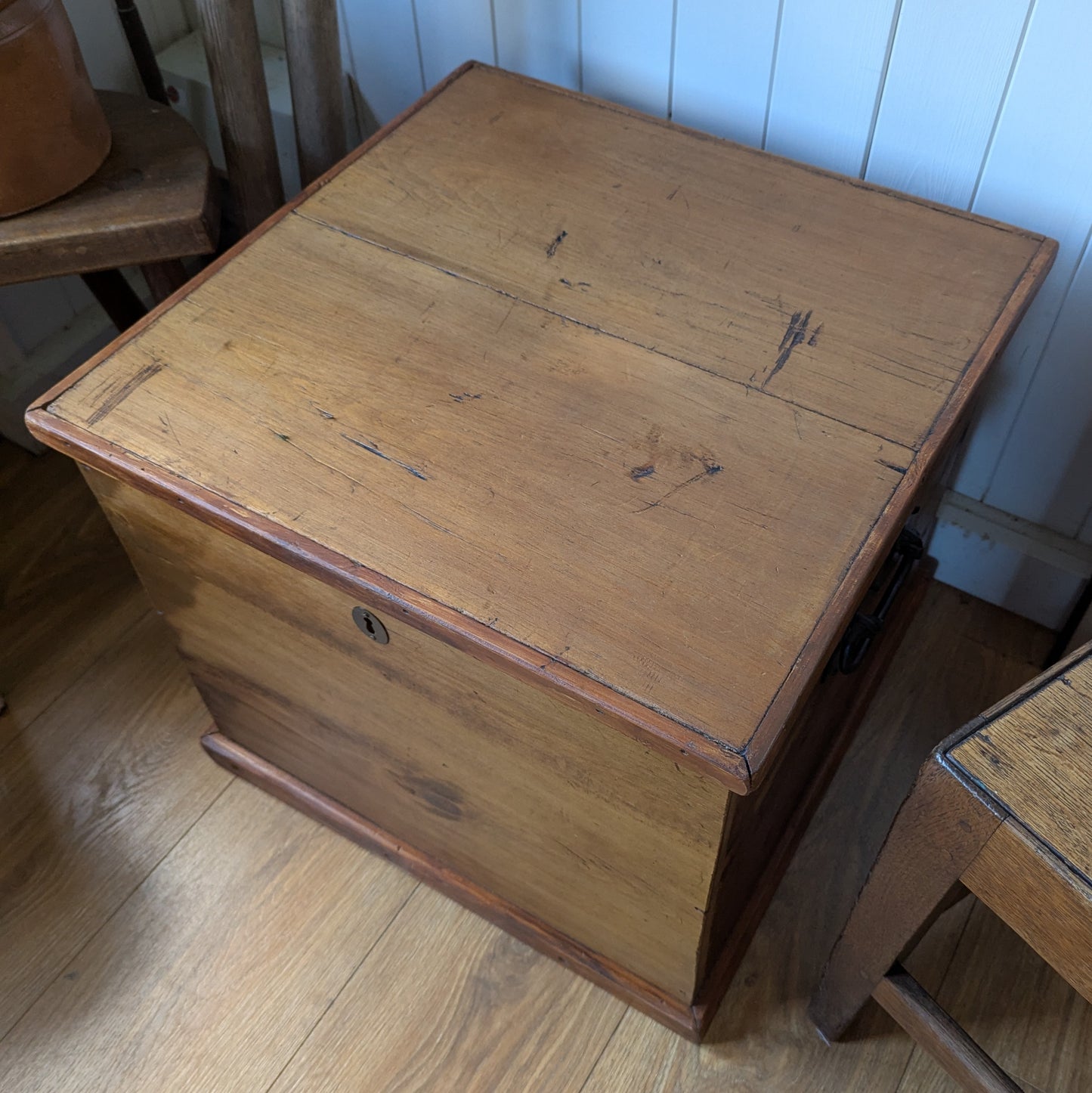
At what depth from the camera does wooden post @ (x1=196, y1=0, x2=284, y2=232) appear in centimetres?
93

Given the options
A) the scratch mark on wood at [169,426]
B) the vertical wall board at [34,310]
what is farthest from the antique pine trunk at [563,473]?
the vertical wall board at [34,310]

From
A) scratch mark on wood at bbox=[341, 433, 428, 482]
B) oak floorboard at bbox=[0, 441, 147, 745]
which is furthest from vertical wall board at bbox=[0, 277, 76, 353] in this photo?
scratch mark on wood at bbox=[341, 433, 428, 482]

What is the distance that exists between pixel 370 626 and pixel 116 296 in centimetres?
59

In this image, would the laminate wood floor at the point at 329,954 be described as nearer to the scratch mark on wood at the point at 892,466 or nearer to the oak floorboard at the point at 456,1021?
the oak floorboard at the point at 456,1021

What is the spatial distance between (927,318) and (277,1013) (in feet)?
2.76

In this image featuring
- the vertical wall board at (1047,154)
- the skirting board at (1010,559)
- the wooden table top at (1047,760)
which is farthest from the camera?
the skirting board at (1010,559)

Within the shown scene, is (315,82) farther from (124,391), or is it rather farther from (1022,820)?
(1022,820)

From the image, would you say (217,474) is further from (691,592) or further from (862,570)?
(862,570)

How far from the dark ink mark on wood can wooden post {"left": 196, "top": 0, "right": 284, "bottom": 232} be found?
348 mm

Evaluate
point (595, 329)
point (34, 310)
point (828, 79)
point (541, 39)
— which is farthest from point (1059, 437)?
point (34, 310)

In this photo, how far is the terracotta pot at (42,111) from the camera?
2.52 ft

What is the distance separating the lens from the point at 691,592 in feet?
2.10

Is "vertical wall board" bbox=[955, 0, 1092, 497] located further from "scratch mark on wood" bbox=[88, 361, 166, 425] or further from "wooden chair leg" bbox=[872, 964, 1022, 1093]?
"scratch mark on wood" bbox=[88, 361, 166, 425]

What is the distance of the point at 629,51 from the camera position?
1.01 m
